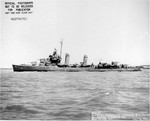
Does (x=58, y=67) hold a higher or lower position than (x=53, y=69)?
higher

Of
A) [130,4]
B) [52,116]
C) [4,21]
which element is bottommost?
[52,116]

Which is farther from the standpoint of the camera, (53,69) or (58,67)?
(58,67)

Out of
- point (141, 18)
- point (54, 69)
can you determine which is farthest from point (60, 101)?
point (54, 69)

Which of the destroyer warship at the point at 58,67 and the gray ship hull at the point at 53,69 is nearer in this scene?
the gray ship hull at the point at 53,69

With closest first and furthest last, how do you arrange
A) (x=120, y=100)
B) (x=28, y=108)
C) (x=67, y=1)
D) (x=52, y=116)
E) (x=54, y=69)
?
(x=52, y=116) → (x=28, y=108) → (x=120, y=100) → (x=67, y=1) → (x=54, y=69)

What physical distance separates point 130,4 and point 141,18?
1085mm

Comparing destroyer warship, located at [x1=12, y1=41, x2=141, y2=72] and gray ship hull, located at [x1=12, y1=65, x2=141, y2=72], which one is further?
destroyer warship, located at [x1=12, y1=41, x2=141, y2=72]

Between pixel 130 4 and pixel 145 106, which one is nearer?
pixel 145 106

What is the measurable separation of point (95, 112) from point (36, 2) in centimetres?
594

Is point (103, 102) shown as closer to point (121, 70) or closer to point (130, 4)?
point (130, 4)

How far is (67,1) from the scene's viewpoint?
36.0ft

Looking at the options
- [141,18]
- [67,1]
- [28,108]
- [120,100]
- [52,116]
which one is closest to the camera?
[52,116]

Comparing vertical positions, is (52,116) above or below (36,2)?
below

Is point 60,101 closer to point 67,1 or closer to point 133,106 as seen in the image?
point 133,106
